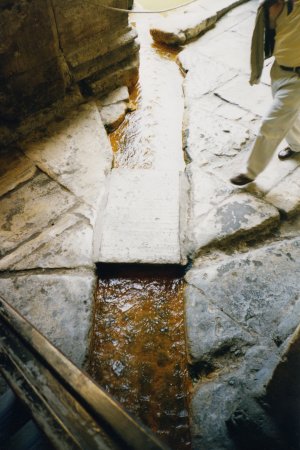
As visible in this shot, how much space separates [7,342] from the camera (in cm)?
126

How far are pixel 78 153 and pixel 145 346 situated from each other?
1952mm

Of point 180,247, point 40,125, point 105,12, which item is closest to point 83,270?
point 180,247

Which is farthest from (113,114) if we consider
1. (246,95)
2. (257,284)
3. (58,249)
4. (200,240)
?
(257,284)

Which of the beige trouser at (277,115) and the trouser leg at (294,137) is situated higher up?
the beige trouser at (277,115)

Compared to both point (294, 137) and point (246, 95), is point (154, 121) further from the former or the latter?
point (294, 137)

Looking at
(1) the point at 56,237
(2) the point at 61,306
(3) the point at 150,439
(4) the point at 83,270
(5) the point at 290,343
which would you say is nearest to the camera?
(3) the point at 150,439

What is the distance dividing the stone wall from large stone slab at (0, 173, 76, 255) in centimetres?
84

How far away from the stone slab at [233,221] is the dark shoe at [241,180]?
17 cm

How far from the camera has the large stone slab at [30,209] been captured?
100 inches

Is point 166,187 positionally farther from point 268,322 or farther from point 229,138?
point 268,322

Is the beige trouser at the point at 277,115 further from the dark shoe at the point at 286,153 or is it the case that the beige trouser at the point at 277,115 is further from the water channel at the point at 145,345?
the water channel at the point at 145,345

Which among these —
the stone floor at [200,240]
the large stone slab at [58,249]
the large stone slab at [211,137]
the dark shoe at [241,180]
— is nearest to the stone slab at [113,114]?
the stone floor at [200,240]

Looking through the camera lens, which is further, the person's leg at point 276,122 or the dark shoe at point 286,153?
the dark shoe at point 286,153

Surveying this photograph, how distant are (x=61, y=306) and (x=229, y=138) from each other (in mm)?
2258
